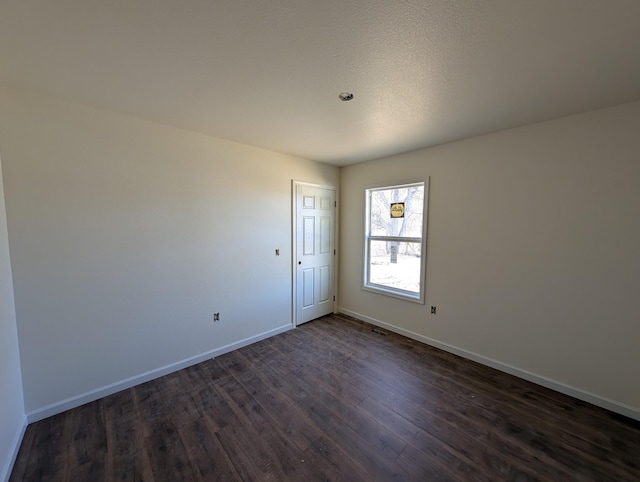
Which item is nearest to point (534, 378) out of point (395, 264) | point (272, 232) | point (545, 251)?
point (545, 251)

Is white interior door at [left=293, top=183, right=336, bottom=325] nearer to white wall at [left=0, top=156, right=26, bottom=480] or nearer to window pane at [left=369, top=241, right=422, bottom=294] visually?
window pane at [left=369, top=241, right=422, bottom=294]

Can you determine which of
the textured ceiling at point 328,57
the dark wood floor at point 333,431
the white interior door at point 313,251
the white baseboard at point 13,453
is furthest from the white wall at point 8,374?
the white interior door at point 313,251

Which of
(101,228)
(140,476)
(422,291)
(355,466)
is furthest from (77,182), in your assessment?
(422,291)

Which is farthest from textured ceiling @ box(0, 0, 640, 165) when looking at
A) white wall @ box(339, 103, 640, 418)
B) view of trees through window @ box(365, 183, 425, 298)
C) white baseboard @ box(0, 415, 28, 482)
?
white baseboard @ box(0, 415, 28, 482)

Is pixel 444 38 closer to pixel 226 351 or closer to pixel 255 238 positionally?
pixel 255 238

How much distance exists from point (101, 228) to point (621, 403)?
4.52 m

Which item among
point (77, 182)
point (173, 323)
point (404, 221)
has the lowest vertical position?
point (173, 323)

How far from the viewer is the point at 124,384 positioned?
7.52ft

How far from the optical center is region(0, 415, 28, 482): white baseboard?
146 centimetres

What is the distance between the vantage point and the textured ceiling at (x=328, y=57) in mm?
1150

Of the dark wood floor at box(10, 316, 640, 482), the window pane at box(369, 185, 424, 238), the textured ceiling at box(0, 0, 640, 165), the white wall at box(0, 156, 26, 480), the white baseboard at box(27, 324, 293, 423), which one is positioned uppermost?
the textured ceiling at box(0, 0, 640, 165)

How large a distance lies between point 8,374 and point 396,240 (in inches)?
146

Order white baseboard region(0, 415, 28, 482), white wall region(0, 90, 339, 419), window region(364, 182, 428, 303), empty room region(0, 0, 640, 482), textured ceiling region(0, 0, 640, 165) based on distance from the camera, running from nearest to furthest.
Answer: textured ceiling region(0, 0, 640, 165)
empty room region(0, 0, 640, 482)
white baseboard region(0, 415, 28, 482)
white wall region(0, 90, 339, 419)
window region(364, 182, 428, 303)

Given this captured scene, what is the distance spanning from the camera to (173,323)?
2.58 metres
